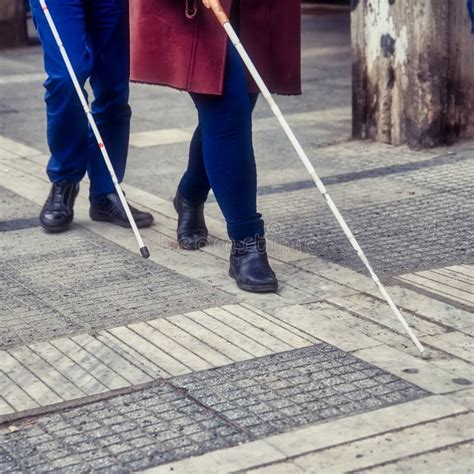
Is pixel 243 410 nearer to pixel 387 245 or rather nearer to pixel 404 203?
pixel 387 245

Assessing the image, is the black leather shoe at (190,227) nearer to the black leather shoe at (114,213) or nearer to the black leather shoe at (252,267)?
the black leather shoe at (114,213)

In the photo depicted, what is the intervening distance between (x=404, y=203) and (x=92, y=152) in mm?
1530

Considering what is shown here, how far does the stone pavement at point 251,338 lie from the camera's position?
11.3 feet

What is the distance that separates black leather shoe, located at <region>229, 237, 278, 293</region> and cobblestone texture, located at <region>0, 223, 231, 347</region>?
116mm

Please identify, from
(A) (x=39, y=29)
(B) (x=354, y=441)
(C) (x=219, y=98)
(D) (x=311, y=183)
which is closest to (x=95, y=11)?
(A) (x=39, y=29)

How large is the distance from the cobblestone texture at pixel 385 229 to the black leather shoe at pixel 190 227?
1.08ft

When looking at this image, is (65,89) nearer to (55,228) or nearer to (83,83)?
(83,83)

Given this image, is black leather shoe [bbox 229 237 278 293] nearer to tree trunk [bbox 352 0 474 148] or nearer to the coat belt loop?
the coat belt loop

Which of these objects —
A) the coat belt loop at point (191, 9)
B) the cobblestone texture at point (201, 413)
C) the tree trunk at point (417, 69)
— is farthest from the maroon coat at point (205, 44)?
the tree trunk at point (417, 69)

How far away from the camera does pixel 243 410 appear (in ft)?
12.0

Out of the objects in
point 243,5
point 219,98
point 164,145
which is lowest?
point 164,145

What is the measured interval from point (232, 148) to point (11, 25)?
10007mm

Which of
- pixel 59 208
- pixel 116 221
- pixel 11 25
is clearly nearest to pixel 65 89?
pixel 59 208

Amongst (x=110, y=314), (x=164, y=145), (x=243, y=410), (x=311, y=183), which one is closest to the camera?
(x=243, y=410)
